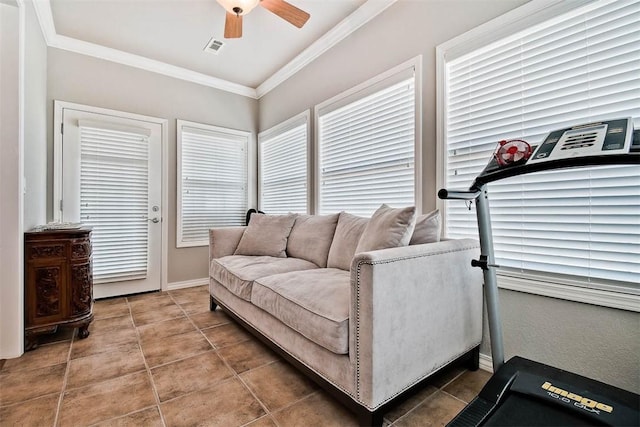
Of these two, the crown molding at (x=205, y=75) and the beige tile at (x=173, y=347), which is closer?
the beige tile at (x=173, y=347)

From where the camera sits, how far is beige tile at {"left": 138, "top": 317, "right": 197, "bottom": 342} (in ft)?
7.93

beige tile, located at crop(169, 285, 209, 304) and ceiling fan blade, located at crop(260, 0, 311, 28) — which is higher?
ceiling fan blade, located at crop(260, 0, 311, 28)

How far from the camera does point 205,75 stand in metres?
3.98

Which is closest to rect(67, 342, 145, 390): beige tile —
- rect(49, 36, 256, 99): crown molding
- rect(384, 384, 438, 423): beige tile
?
rect(384, 384, 438, 423): beige tile

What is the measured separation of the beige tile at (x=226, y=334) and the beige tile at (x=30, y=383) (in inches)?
35.2

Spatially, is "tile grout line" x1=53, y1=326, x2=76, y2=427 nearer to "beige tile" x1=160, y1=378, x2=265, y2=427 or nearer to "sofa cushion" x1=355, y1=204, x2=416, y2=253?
"beige tile" x1=160, y1=378, x2=265, y2=427

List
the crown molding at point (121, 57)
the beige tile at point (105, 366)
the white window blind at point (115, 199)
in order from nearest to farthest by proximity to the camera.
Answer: the beige tile at point (105, 366), the crown molding at point (121, 57), the white window blind at point (115, 199)

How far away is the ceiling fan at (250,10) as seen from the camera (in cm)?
207

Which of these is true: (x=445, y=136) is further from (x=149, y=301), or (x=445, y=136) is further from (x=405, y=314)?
(x=149, y=301)

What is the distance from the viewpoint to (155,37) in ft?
10.3

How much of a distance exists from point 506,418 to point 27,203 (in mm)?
3270

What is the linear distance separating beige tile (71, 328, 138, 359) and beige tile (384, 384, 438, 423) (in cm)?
196

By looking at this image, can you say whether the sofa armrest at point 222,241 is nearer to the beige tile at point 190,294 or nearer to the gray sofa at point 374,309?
the gray sofa at point 374,309

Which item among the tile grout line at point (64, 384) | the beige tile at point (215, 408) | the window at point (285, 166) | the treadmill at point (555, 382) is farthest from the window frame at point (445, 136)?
the tile grout line at point (64, 384)
